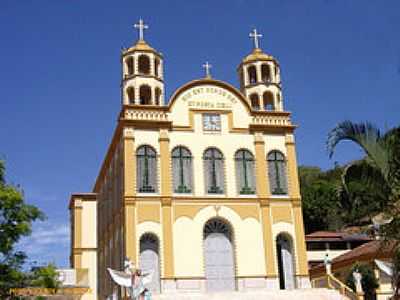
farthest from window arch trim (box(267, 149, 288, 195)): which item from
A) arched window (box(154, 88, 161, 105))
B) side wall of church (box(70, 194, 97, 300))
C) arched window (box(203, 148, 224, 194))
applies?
side wall of church (box(70, 194, 97, 300))

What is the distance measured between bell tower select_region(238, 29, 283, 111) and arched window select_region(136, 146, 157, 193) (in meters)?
6.80

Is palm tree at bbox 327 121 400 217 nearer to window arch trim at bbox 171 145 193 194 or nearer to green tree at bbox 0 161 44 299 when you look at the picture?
green tree at bbox 0 161 44 299

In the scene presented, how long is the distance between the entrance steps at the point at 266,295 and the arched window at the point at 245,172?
523cm

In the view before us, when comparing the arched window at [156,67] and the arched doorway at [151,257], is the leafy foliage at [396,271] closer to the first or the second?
the arched doorway at [151,257]

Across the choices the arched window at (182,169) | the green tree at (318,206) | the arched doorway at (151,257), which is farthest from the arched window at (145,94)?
the green tree at (318,206)

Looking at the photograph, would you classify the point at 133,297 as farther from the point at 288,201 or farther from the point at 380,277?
the point at 380,277

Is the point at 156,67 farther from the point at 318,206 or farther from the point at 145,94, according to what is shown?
the point at 318,206

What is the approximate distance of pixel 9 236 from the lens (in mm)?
15469

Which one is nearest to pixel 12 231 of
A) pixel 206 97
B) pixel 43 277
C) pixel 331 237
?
pixel 43 277

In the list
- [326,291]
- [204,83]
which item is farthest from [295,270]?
[204,83]

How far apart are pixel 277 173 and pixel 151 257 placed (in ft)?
25.2

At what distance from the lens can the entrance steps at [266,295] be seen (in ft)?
83.8

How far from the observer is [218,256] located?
93.4ft

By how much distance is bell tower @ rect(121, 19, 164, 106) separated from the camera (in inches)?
1200
